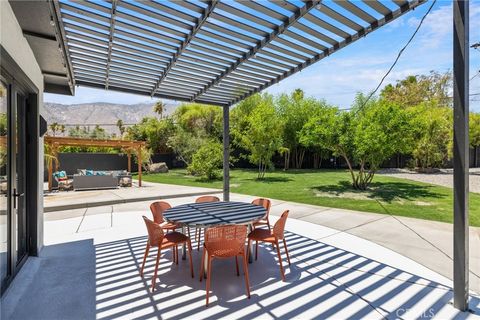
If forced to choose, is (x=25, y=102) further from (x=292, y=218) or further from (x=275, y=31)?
(x=292, y=218)

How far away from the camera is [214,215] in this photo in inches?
136

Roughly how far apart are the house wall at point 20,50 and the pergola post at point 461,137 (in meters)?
3.63

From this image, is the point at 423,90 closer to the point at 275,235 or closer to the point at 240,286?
the point at 275,235

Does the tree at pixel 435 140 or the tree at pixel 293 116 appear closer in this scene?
the tree at pixel 435 140

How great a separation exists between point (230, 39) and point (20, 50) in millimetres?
2175

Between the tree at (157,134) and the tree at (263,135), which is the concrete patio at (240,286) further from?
the tree at (157,134)

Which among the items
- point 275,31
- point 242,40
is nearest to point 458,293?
point 275,31

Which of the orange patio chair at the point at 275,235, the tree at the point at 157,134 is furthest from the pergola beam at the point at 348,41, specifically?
the tree at the point at 157,134

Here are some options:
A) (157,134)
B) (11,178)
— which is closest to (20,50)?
(11,178)

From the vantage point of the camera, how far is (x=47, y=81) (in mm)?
4820

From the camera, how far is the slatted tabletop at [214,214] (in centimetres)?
312

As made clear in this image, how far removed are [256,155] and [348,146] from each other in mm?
5573

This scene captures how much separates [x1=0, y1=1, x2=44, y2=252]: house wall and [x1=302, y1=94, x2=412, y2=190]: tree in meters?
7.55

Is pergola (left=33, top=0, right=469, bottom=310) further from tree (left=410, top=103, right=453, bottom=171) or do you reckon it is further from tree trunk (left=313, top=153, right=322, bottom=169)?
tree trunk (left=313, top=153, right=322, bottom=169)
